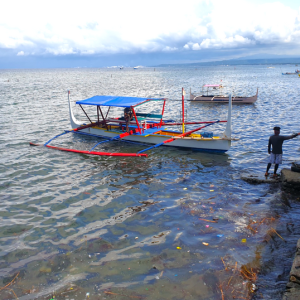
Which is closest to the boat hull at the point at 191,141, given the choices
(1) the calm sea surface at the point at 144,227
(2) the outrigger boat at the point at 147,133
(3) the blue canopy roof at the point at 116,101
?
(2) the outrigger boat at the point at 147,133

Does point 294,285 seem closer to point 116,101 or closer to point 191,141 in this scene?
point 191,141

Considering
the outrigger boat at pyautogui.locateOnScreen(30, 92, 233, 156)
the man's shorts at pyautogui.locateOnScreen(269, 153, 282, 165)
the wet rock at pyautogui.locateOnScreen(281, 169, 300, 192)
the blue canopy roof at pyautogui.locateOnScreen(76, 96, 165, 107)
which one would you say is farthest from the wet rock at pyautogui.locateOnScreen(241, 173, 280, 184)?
the blue canopy roof at pyautogui.locateOnScreen(76, 96, 165, 107)

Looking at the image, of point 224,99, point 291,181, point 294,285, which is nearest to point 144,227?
point 294,285

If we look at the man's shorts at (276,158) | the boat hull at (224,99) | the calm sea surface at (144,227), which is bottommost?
the calm sea surface at (144,227)

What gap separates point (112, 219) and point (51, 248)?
2.21m

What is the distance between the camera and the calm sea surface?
20.7ft

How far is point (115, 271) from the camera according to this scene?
22.3 feet

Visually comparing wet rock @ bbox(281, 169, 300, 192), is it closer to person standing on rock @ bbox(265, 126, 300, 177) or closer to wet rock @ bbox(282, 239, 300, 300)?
person standing on rock @ bbox(265, 126, 300, 177)

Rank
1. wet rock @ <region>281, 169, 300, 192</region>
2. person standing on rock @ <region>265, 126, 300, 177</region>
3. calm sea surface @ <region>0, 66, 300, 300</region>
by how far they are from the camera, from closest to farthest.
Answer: calm sea surface @ <region>0, 66, 300, 300</region>
wet rock @ <region>281, 169, 300, 192</region>
person standing on rock @ <region>265, 126, 300, 177</region>

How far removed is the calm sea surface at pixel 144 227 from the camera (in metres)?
6.32

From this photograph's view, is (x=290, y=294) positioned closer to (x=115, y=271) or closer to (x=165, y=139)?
(x=115, y=271)

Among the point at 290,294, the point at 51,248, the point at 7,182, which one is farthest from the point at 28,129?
the point at 290,294

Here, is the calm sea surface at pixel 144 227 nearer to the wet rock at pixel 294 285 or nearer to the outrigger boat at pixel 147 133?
the wet rock at pixel 294 285

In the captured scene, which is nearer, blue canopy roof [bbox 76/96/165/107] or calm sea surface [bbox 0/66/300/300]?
calm sea surface [bbox 0/66/300/300]
